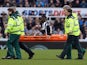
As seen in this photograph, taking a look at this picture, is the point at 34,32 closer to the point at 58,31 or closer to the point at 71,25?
the point at 58,31

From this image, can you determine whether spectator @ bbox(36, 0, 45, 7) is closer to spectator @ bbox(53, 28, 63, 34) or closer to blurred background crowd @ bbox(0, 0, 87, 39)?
blurred background crowd @ bbox(0, 0, 87, 39)

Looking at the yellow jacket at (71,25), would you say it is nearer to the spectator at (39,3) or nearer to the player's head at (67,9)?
the player's head at (67,9)

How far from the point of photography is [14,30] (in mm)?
17875

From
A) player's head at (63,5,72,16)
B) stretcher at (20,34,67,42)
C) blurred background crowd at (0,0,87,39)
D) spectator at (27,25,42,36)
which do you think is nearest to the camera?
player's head at (63,5,72,16)

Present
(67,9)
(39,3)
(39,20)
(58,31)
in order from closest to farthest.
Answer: (67,9), (58,31), (39,20), (39,3)

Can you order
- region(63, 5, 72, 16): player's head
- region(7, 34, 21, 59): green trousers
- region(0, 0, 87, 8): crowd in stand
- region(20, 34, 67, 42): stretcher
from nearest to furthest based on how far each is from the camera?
region(63, 5, 72, 16): player's head, region(7, 34, 21, 59): green trousers, region(20, 34, 67, 42): stretcher, region(0, 0, 87, 8): crowd in stand

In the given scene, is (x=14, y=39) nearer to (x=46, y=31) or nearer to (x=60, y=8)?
(x=46, y=31)

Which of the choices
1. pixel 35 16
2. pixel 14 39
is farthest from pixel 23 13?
pixel 14 39

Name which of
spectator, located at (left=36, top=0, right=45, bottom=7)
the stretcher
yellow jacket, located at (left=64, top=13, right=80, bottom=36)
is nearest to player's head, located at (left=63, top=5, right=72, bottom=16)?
yellow jacket, located at (left=64, top=13, right=80, bottom=36)

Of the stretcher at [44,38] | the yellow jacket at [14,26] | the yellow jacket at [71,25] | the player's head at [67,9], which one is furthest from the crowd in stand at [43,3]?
the player's head at [67,9]

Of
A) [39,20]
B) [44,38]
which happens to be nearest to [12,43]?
[44,38]

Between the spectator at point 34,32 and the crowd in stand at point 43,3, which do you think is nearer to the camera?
the spectator at point 34,32

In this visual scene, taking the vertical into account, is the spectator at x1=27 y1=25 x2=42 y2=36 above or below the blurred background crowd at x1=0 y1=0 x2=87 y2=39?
below

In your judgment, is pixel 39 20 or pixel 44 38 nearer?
pixel 44 38
